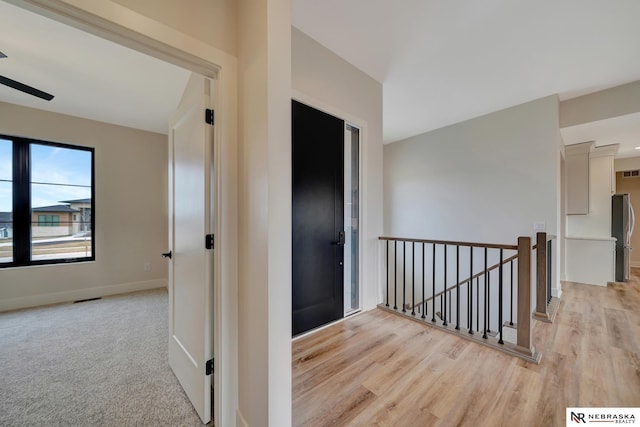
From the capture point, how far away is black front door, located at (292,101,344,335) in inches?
85.4

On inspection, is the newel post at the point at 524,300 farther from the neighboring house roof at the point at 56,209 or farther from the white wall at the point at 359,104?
the neighboring house roof at the point at 56,209

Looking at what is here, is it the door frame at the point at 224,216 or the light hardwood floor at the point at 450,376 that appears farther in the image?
the light hardwood floor at the point at 450,376

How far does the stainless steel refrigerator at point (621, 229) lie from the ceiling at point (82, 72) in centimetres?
677

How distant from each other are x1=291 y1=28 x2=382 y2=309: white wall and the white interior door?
0.99m

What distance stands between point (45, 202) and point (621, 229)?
9025mm

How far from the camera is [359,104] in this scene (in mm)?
2768

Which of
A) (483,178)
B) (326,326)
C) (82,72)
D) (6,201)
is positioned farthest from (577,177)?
(6,201)

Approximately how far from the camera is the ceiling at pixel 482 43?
6.29ft

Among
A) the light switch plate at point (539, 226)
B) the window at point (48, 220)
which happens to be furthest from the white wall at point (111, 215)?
the light switch plate at point (539, 226)

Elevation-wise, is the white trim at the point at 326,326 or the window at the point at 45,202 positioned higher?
the window at the point at 45,202

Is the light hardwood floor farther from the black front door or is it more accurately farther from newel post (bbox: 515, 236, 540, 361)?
the black front door

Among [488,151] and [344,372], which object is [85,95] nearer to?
[344,372]

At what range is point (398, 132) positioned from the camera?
15.7 ft

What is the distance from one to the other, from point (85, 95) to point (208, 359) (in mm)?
3534
